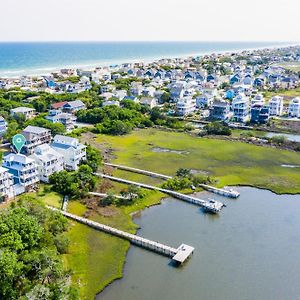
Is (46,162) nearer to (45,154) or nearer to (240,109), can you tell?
(45,154)

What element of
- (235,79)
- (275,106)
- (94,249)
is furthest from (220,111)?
(94,249)

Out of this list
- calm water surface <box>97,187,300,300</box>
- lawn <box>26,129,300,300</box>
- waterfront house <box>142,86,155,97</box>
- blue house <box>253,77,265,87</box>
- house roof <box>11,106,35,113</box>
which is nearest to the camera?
calm water surface <box>97,187,300,300</box>

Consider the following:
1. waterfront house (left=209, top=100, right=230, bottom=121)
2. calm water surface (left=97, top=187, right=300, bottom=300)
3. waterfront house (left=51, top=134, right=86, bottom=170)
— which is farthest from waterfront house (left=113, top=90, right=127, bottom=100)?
calm water surface (left=97, top=187, right=300, bottom=300)

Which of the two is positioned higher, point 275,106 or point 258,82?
point 258,82

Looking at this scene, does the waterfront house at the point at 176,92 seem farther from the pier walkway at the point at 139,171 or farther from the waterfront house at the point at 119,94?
the pier walkway at the point at 139,171

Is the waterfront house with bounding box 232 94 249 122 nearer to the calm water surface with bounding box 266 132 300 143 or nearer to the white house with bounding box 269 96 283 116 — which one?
the white house with bounding box 269 96 283 116
